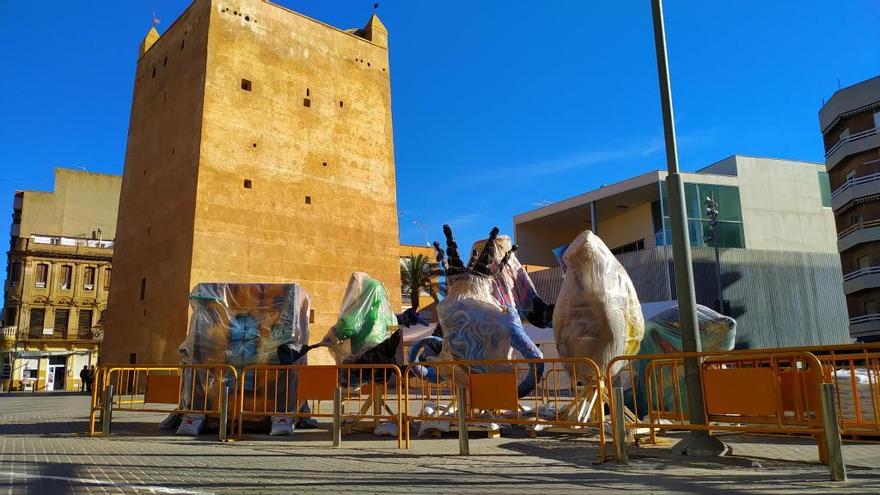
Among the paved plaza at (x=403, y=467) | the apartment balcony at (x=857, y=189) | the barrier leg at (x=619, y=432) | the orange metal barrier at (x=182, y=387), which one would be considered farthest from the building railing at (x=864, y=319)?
the orange metal barrier at (x=182, y=387)

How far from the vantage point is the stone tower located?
87.5 ft

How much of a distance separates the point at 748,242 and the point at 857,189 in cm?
602

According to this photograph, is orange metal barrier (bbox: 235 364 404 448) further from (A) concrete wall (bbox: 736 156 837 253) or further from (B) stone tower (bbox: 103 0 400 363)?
(A) concrete wall (bbox: 736 156 837 253)

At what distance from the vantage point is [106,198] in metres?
55.3

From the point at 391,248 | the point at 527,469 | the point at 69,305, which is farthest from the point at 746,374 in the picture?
the point at 69,305

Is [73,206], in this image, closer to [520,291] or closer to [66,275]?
[66,275]

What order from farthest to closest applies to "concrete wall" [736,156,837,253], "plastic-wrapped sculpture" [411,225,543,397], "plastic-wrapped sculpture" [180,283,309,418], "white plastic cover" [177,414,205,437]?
1. "concrete wall" [736,156,837,253]
2. "plastic-wrapped sculpture" [180,283,309,418]
3. "white plastic cover" [177,414,205,437]
4. "plastic-wrapped sculpture" [411,225,543,397]

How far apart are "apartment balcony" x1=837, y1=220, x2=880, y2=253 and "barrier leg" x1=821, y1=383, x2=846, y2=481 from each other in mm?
32613

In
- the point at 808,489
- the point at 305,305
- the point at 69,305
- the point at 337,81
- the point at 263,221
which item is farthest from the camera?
the point at 69,305

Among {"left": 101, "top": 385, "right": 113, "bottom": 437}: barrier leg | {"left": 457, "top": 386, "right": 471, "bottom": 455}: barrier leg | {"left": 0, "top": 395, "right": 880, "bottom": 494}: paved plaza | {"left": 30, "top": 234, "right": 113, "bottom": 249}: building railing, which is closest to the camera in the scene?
{"left": 0, "top": 395, "right": 880, "bottom": 494}: paved plaza

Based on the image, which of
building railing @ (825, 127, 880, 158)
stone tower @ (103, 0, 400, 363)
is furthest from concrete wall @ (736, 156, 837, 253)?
stone tower @ (103, 0, 400, 363)

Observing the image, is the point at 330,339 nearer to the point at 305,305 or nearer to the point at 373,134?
the point at 305,305

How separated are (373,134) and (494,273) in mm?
21854

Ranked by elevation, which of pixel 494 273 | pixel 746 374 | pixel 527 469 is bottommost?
pixel 527 469
